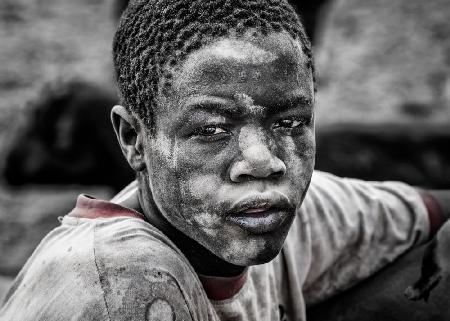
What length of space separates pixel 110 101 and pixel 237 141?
288 centimetres

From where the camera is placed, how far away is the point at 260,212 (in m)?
1.68

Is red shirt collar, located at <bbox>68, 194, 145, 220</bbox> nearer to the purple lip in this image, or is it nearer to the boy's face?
the boy's face

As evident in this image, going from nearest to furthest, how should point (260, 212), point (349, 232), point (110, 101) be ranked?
point (260, 212) < point (349, 232) < point (110, 101)

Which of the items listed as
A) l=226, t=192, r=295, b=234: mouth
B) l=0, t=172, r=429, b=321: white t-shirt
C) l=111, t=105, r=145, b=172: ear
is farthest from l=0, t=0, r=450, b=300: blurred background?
l=226, t=192, r=295, b=234: mouth

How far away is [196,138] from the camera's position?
1692mm

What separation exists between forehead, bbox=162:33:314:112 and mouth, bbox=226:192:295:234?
22 cm

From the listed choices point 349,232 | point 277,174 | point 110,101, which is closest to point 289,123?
point 277,174

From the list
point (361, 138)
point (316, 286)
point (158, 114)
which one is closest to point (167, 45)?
point (158, 114)

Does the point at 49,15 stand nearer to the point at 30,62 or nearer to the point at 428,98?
the point at 30,62

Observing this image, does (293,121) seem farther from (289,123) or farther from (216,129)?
(216,129)

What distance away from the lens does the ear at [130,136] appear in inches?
73.1

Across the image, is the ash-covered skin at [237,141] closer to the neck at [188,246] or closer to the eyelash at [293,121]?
the eyelash at [293,121]

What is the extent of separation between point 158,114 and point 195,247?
0.39 m

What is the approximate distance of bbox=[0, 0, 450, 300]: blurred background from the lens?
433cm
